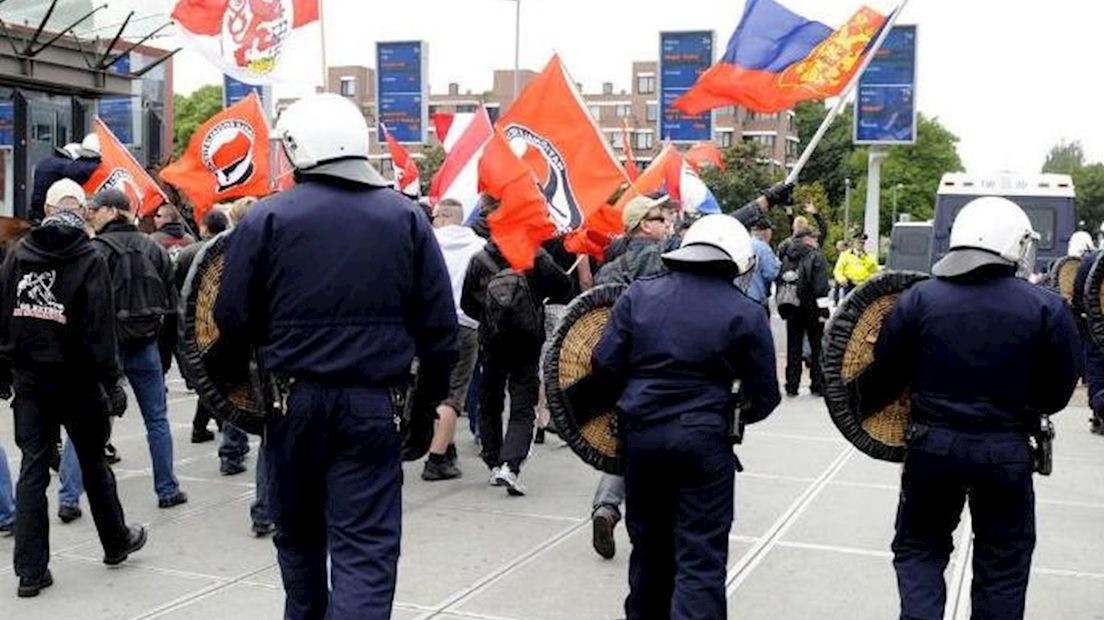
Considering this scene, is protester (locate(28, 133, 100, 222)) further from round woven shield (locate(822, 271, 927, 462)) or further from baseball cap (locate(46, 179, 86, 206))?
round woven shield (locate(822, 271, 927, 462))

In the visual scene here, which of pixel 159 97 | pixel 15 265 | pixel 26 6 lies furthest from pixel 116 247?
pixel 159 97

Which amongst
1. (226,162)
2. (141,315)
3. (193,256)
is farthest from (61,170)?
(141,315)

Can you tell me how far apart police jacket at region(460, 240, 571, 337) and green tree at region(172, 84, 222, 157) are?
73.2 metres

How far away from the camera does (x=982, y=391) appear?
4363 mm

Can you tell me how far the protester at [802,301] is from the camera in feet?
42.5

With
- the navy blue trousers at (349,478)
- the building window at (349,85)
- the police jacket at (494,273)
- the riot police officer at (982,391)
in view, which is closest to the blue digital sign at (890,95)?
the police jacket at (494,273)

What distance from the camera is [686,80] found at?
27.1m

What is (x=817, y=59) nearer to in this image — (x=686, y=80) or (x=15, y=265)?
(x=15, y=265)

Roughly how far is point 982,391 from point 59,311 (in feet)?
12.6

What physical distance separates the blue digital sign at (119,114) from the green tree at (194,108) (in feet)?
182

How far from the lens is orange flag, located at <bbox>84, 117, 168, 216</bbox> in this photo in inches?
424

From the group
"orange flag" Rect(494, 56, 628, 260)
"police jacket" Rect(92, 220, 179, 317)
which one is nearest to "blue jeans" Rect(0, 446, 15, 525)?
"police jacket" Rect(92, 220, 179, 317)

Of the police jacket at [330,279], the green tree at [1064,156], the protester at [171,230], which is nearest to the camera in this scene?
the police jacket at [330,279]

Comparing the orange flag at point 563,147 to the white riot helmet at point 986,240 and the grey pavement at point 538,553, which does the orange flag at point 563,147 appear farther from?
the white riot helmet at point 986,240
